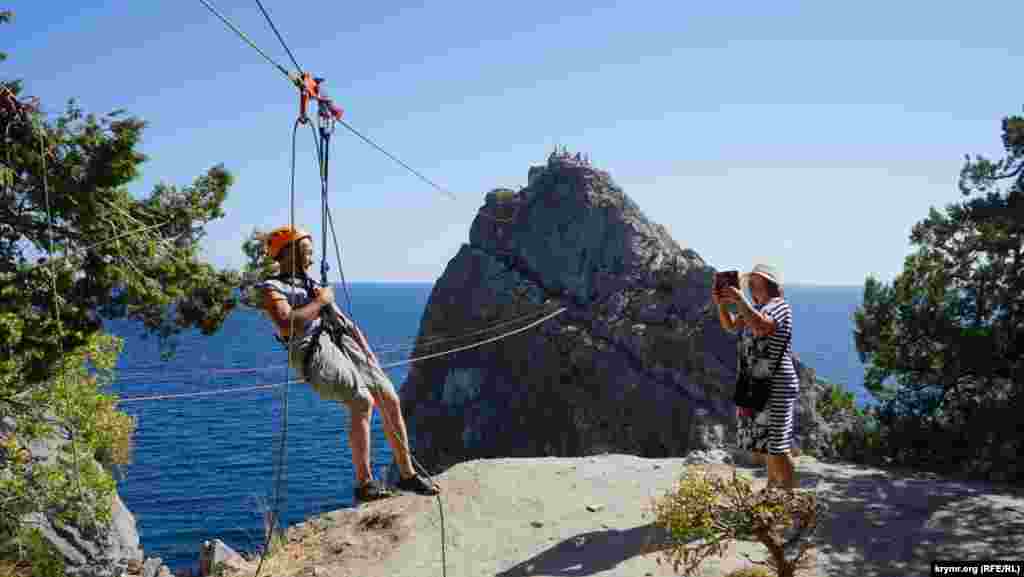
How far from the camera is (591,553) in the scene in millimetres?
7832

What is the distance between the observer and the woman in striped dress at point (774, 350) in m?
6.74

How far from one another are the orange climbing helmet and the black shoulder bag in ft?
14.5

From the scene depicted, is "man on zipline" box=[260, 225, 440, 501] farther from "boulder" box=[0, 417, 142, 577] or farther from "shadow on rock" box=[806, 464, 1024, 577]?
"boulder" box=[0, 417, 142, 577]

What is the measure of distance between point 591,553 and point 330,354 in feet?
12.4

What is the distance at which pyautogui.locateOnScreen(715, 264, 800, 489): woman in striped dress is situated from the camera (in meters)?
6.74

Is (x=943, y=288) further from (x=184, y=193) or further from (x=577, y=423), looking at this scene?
(x=577, y=423)

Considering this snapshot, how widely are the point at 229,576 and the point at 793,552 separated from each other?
631cm

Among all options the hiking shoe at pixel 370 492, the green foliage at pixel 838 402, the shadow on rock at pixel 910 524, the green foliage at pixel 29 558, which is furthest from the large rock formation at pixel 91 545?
the green foliage at pixel 838 402

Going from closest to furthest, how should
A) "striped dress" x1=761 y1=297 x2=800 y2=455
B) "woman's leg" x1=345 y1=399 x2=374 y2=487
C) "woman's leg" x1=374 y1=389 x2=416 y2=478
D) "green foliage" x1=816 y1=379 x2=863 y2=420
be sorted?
"woman's leg" x1=345 y1=399 x2=374 y2=487 → "woman's leg" x1=374 y1=389 x2=416 y2=478 → "striped dress" x1=761 y1=297 x2=800 y2=455 → "green foliage" x1=816 y1=379 x2=863 y2=420

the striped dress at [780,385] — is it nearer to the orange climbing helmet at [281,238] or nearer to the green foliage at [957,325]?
the orange climbing helmet at [281,238]

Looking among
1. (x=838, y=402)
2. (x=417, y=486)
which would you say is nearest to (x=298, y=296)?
(x=417, y=486)

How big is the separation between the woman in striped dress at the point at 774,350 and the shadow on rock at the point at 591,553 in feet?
5.26

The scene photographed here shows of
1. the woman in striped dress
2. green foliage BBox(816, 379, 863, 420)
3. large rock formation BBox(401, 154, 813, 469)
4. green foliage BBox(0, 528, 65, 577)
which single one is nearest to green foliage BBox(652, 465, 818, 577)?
→ the woman in striped dress

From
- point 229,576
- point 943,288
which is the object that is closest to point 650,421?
point 943,288
